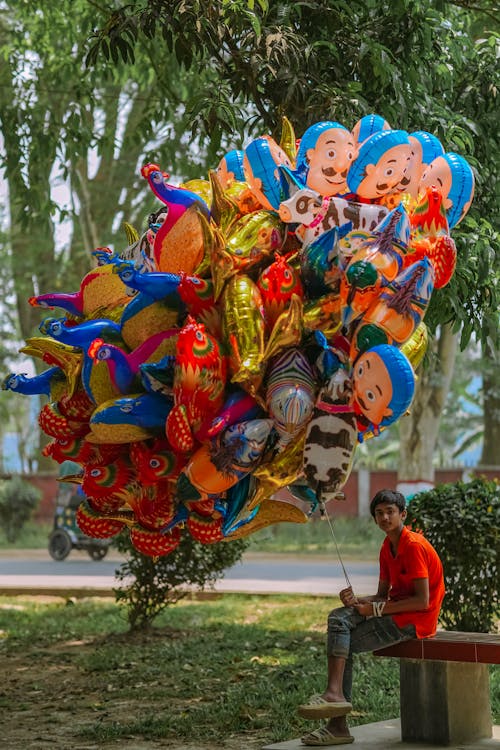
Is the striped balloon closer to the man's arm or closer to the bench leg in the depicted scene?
the man's arm

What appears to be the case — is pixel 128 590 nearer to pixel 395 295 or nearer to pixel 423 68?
pixel 423 68

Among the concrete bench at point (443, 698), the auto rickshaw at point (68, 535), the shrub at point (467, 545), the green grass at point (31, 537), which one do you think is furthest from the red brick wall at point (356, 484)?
the concrete bench at point (443, 698)

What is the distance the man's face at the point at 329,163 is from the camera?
15.0 feet

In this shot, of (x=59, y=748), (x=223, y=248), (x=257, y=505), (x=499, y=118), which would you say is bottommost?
(x=59, y=748)

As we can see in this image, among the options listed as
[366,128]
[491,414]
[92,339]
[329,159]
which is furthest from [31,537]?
[329,159]

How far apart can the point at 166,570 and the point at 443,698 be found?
13.3 feet

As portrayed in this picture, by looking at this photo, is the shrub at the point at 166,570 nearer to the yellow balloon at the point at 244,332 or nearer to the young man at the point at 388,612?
the young man at the point at 388,612

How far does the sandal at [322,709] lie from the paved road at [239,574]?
7.34 metres

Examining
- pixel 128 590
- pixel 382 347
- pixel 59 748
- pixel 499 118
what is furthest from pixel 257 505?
pixel 128 590

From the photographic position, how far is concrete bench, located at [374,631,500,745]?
5.42 metres

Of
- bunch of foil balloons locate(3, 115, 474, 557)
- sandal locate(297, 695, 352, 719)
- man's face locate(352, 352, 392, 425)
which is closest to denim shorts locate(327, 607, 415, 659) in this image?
sandal locate(297, 695, 352, 719)

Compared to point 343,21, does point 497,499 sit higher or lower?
lower

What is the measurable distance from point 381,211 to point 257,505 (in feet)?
4.02

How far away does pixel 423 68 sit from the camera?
23.5 ft
